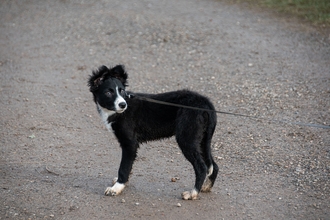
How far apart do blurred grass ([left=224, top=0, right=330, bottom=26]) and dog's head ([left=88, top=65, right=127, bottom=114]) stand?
29.7ft

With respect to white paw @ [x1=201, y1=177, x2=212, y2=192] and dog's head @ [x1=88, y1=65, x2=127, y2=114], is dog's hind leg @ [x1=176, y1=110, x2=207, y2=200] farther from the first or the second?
dog's head @ [x1=88, y1=65, x2=127, y2=114]

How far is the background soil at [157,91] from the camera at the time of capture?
4254mm

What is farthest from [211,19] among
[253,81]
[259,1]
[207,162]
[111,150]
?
[207,162]

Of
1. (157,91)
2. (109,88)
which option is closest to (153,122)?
(109,88)

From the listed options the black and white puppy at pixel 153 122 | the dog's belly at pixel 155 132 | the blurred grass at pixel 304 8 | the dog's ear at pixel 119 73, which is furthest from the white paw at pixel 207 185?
the blurred grass at pixel 304 8

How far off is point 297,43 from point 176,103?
6.99 metres

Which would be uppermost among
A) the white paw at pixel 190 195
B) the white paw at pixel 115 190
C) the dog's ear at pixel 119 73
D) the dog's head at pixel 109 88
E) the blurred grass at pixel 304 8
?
the blurred grass at pixel 304 8

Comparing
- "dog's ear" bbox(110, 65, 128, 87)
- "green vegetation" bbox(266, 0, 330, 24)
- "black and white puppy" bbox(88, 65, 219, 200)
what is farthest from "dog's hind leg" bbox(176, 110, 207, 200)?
"green vegetation" bbox(266, 0, 330, 24)

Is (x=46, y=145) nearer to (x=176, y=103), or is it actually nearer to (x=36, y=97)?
(x=36, y=97)

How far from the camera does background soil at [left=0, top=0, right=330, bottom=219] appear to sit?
167 inches

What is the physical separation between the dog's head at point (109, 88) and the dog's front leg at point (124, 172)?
60 cm

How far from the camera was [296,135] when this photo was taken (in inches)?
239

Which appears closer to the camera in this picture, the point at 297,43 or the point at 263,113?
the point at 263,113

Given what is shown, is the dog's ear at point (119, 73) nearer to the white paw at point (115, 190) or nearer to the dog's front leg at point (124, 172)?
the dog's front leg at point (124, 172)
